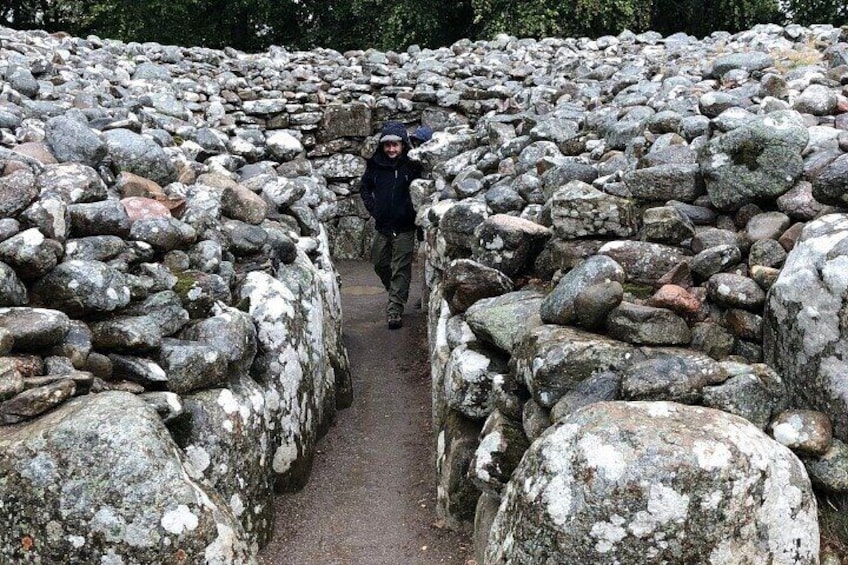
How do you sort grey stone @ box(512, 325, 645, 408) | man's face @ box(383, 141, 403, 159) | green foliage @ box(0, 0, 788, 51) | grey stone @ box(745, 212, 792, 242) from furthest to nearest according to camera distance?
green foliage @ box(0, 0, 788, 51) < man's face @ box(383, 141, 403, 159) < grey stone @ box(745, 212, 792, 242) < grey stone @ box(512, 325, 645, 408)

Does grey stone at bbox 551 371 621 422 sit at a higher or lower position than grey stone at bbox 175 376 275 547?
higher

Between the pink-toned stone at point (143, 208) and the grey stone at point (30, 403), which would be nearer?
the grey stone at point (30, 403)

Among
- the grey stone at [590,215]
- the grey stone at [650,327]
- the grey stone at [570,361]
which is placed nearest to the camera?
the grey stone at [570,361]

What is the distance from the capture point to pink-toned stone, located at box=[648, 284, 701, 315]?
15.6 ft

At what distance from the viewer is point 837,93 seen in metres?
6.87

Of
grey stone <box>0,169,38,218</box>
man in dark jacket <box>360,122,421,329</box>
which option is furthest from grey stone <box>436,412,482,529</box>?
man in dark jacket <box>360,122,421,329</box>

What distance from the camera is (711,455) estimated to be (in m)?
3.59

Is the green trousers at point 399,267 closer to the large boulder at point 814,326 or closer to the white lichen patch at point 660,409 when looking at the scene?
the large boulder at point 814,326

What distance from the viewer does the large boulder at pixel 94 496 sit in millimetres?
3846

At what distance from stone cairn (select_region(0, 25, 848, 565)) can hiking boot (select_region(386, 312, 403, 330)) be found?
1.12 m

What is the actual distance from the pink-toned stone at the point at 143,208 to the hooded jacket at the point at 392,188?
414 centimetres

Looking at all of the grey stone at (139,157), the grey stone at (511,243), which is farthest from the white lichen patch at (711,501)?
the grey stone at (139,157)

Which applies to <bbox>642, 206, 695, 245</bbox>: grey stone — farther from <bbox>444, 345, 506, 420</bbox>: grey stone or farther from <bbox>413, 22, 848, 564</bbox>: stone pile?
<bbox>444, 345, 506, 420</bbox>: grey stone

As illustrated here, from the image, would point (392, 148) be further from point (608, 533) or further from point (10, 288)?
point (608, 533)
